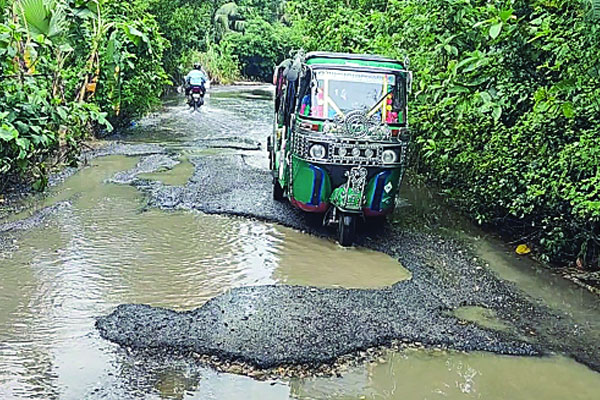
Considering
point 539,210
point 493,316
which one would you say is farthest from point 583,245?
point 493,316

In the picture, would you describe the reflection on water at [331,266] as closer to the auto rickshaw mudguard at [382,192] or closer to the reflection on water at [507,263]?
the auto rickshaw mudguard at [382,192]

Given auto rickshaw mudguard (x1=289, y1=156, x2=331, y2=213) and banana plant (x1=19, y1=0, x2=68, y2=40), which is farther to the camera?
banana plant (x1=19, y1=0, x2=68, y2=40)

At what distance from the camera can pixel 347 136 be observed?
25.9 ft

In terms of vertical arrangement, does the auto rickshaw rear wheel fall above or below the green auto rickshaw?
below

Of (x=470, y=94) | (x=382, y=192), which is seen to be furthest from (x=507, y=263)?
(x=470, y=94)

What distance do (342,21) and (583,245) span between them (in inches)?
353

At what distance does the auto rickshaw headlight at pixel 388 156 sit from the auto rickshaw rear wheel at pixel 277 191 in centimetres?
231

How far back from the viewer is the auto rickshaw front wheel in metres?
8.14

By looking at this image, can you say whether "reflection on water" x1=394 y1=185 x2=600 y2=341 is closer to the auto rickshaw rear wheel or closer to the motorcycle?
the auto rickshaw rear wheel

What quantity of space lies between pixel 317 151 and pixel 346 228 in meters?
1.03

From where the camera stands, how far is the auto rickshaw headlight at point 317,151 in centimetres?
791

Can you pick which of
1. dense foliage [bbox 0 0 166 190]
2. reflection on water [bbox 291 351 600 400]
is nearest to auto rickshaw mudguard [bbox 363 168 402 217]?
reflection on water [bbox 291 351 600 400]

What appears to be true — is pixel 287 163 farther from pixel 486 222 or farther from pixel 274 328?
pixel 274 328

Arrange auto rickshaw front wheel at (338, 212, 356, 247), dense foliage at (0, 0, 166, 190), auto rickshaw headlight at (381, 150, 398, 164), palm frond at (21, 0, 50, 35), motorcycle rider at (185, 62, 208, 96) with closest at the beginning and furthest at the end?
auto rickshaw headlight at (381, 150, 398, 164)
auto rickshaw front wheel at (338, 212, 356, 247)
dense foliage at (0, 0, 166, 190)
palm frond at (21, 0, 50, 35)
motorcycle rider at (185, 62, 208, 96)
